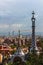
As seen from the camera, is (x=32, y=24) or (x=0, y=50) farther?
(x=0, y=50)

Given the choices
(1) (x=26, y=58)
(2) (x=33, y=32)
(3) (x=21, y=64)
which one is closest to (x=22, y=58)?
(1) (x=26, y=58)

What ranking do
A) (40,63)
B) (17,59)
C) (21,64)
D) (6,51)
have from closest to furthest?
(40,63) < (21,64) < (17,59) < (6,51)

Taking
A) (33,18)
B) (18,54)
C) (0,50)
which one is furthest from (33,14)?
(0,50)

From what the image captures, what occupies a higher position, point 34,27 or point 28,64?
point 34,27

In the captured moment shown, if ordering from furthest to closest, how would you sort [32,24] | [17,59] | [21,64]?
1. [32,24]
2. [17,59]
3. [21,64]

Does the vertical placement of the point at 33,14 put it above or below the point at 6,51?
above

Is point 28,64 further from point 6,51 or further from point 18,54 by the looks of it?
point 6,51

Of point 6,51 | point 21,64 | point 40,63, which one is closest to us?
point 40,63

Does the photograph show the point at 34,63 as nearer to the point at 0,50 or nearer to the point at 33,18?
the point at 33,18

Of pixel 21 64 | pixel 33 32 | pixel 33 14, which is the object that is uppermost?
pixel 33 14
